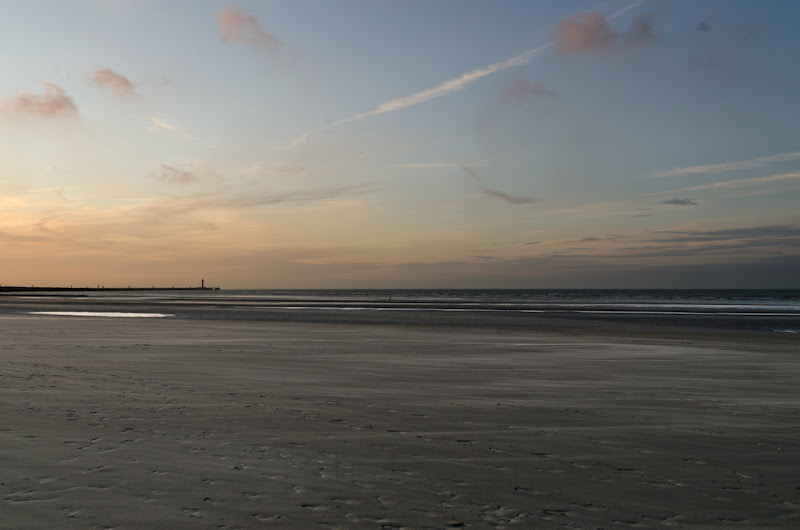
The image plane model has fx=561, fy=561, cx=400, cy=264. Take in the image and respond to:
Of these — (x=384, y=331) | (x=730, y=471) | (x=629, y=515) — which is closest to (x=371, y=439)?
(x=629, y=515)

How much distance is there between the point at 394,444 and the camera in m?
7.07

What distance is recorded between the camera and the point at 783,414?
9109mm

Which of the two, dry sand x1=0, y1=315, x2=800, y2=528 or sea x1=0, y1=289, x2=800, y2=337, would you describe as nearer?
dry sand x1=0, y1=315, x2=800, y2=528

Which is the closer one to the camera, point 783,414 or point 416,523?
point 416,523

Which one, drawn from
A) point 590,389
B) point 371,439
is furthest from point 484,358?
point 371,439

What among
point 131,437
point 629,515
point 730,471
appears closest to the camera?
point 629,515

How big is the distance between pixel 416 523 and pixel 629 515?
6.14 ft

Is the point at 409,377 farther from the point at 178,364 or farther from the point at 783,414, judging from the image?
the point at 783,414

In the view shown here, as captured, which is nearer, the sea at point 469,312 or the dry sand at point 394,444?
the dry sand at point 394,444

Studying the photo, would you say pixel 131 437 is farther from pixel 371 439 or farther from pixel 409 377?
pixel 409 377

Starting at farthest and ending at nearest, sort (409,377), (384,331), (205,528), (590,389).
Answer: (384,331) → (409,377) → (590,389) → (205,528)

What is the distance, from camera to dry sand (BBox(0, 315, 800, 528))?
194 inches

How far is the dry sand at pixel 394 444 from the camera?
4.93m

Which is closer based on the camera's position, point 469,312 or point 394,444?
point 394,444
